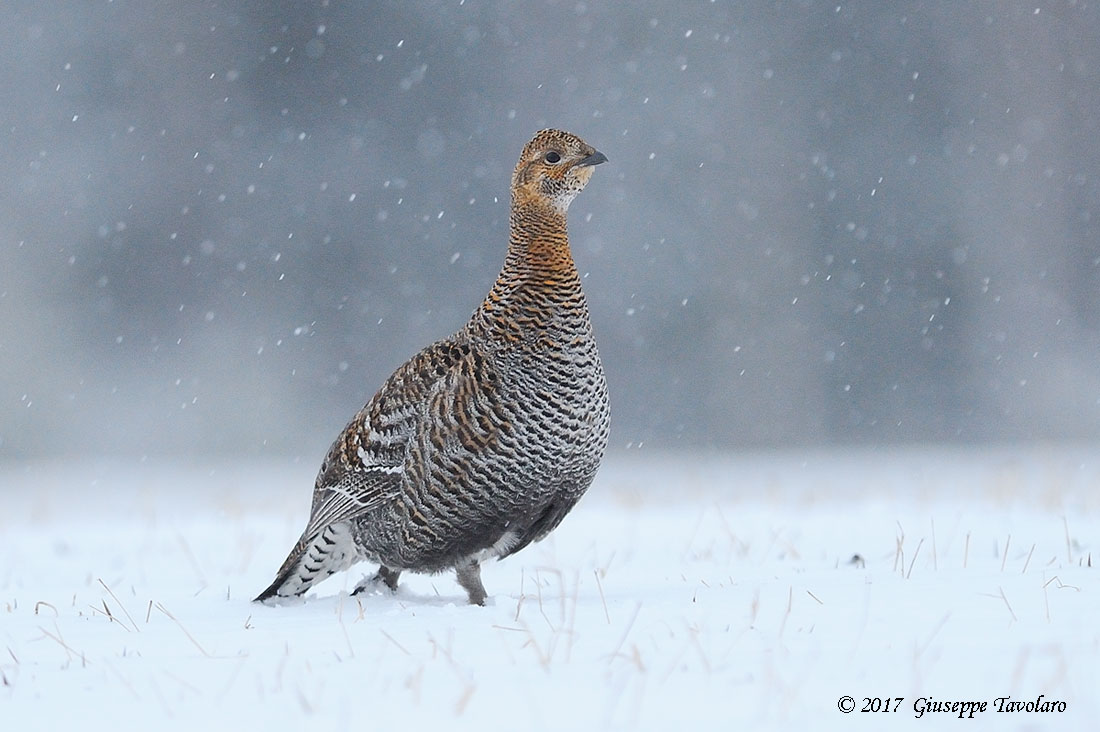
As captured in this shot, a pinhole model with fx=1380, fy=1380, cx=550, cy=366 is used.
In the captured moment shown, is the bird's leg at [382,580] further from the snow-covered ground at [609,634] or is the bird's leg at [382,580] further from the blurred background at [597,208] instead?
the blurred background at [597,208]

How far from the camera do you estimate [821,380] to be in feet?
85.0

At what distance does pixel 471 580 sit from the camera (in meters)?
5.92

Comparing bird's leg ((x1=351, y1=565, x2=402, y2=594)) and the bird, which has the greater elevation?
the bird

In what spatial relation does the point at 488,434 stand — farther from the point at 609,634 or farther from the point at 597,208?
the point at 597,208

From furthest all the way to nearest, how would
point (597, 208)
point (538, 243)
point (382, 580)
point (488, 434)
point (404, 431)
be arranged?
1. point (597, 208)
2. point (382, 580)
3. point (538, 243)
4. point (404, 431)
5. point (488, 434)

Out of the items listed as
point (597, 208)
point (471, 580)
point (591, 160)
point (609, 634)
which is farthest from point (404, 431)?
point (597, 208)

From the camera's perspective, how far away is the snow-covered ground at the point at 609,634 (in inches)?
140

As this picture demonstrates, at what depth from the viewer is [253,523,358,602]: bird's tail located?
240 inches

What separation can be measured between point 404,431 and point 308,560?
2.47ft

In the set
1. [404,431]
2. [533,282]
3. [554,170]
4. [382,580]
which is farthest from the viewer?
[382,580]

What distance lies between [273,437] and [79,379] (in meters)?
3.87

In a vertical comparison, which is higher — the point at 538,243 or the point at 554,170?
the point at 554,170

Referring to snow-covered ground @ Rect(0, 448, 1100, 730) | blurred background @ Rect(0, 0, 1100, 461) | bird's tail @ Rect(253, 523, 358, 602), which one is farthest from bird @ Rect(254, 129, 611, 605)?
blurred background @ Rect(0, 0, 1100, 461)

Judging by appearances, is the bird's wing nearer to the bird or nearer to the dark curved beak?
the bird
